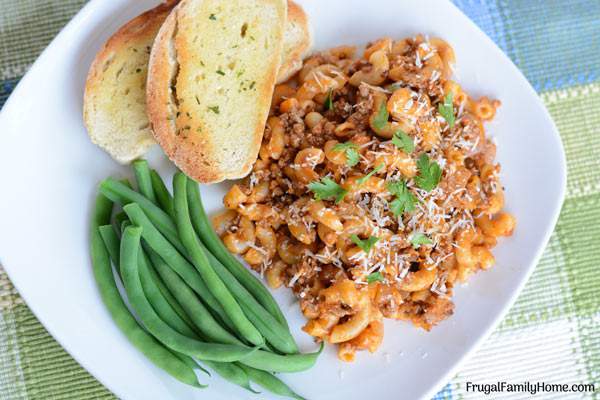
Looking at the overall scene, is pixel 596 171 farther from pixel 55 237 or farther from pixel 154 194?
pixel 55 237

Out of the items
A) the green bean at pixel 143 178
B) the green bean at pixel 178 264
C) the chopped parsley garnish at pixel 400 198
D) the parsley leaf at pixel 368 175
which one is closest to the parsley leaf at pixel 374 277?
the chopped parsley garnish at pixel 400 198

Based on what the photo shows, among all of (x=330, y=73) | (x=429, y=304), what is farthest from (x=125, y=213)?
(x=429, y=304)

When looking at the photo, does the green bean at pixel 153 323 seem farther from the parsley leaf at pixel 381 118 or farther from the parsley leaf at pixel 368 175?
the parsley leaf at pixel 381 118

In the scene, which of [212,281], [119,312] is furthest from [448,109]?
[119,312]

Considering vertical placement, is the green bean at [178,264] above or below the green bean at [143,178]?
below

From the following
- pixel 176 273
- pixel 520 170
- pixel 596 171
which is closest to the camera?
pixel 176 273

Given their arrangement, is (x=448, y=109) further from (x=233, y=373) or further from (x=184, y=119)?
(x=233, y=373)

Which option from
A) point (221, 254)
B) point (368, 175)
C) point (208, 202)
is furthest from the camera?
point (208, 202)
